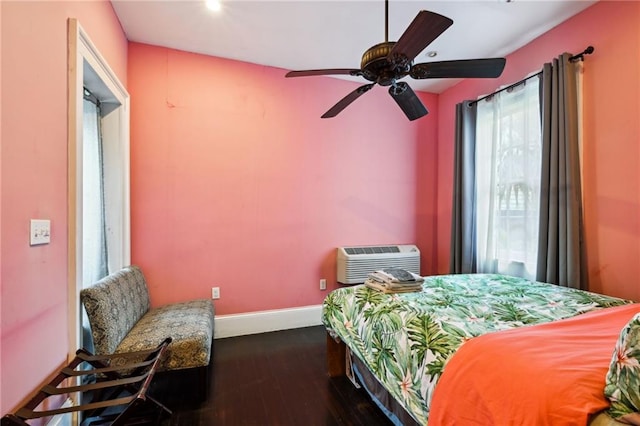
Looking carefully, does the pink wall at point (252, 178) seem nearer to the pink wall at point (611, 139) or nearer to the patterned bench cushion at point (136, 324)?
the patterned bench cushion at point (136, 324)

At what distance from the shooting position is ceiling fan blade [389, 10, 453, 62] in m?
1.23

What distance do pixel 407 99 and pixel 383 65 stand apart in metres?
0.50

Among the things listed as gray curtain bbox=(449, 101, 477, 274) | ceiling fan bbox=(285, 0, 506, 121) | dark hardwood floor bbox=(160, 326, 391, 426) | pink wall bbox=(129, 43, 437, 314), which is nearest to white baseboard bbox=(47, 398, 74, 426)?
dark hardwood floor bbox=(160, 326, 391, 426)

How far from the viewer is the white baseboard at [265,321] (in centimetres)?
293

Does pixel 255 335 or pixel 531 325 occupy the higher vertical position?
pixel 531 325

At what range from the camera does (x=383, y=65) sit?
5.32ft

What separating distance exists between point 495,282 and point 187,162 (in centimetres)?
290

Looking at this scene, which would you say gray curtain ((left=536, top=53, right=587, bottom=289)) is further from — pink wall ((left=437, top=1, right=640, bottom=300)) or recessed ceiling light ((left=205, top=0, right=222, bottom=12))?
recessed ceiling light ((left=205, top=0, right=222, bottom=12))

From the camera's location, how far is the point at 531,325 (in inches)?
52.5

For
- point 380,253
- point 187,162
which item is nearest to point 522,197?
point 380,253

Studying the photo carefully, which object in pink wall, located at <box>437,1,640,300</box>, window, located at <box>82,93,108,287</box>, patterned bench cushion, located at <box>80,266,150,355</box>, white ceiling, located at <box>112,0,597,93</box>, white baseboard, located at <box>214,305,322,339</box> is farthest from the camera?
white baseboard, located at <box>214,305,322,339</box>

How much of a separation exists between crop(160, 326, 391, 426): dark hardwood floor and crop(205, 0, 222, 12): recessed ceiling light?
2.81m

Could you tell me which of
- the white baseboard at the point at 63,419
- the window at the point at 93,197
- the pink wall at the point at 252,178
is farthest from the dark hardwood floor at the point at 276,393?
the window at the point at 93,197

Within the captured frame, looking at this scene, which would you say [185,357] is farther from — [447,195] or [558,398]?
[447,195]
